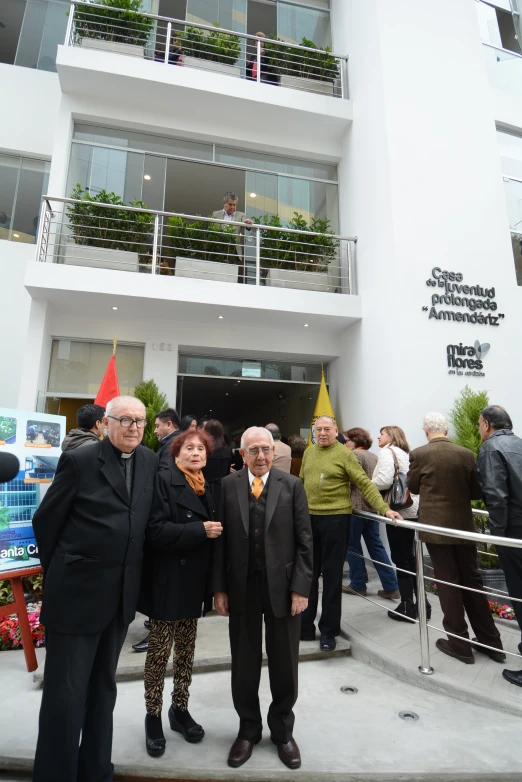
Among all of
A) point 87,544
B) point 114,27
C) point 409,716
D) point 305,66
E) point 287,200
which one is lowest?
point 409,716

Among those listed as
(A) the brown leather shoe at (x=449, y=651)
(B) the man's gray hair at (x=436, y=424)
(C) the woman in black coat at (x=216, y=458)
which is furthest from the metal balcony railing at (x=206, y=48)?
(A) the brown leather shoe at (x=449, y=651)

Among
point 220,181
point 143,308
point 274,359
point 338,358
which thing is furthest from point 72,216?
point 338,358

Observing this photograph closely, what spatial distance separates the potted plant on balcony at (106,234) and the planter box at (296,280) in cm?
223

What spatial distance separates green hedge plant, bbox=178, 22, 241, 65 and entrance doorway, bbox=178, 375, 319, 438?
21.2 feet

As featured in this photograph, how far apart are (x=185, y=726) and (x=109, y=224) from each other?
23.7 ft

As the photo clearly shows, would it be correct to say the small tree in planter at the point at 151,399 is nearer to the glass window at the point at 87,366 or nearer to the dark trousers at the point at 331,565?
the glass window at the point at 87,366

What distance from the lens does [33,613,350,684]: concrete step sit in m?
3.34

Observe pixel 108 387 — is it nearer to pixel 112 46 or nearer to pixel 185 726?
pixel 185 726

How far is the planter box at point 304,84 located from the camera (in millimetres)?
8742

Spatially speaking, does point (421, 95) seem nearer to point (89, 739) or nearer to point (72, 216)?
point (72, 216)

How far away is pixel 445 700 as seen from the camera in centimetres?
314

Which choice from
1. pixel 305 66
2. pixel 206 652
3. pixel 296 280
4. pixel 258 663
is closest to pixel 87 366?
pixel 296 280

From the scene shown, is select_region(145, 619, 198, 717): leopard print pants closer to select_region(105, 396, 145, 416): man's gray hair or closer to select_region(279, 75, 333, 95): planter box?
select_region(105, 396, 145, 416): man's gray hair

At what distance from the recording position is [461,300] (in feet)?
22.9
